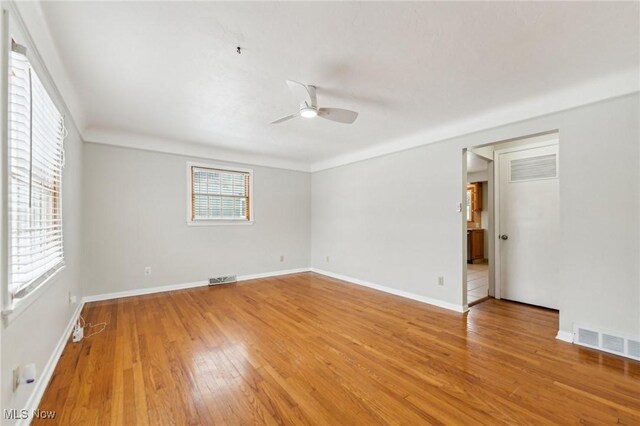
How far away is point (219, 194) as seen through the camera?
5.02 meters

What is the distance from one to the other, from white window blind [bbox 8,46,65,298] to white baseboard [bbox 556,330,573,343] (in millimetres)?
4237

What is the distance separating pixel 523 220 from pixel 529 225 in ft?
0.32

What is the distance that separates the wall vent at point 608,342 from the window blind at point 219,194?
4924 mm

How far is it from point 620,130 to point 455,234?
178 cm

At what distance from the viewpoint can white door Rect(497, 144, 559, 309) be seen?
141 inches

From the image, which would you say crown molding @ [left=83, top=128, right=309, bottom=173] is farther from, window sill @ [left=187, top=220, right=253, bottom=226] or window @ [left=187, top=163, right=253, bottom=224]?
window sill @ [left=187, top=220, right=253, bottom=226]

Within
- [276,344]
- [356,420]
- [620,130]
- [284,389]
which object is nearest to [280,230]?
[276,344]

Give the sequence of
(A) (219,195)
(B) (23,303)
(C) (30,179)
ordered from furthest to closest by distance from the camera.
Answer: (A) (219,195), (C) (30,179), (B) (23,303)

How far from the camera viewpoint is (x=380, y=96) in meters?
2.75

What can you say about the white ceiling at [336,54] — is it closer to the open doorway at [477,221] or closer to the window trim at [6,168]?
the window trim at [6,168]

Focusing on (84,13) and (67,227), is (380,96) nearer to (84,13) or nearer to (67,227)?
(84,13)

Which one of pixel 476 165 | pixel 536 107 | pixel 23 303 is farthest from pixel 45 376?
pixel 476 165

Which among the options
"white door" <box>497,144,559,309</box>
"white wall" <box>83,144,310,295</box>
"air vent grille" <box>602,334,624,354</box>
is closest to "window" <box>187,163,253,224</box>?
"white wall" <box>83,144,310,295</box>

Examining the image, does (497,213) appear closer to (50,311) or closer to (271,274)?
(271,274)
